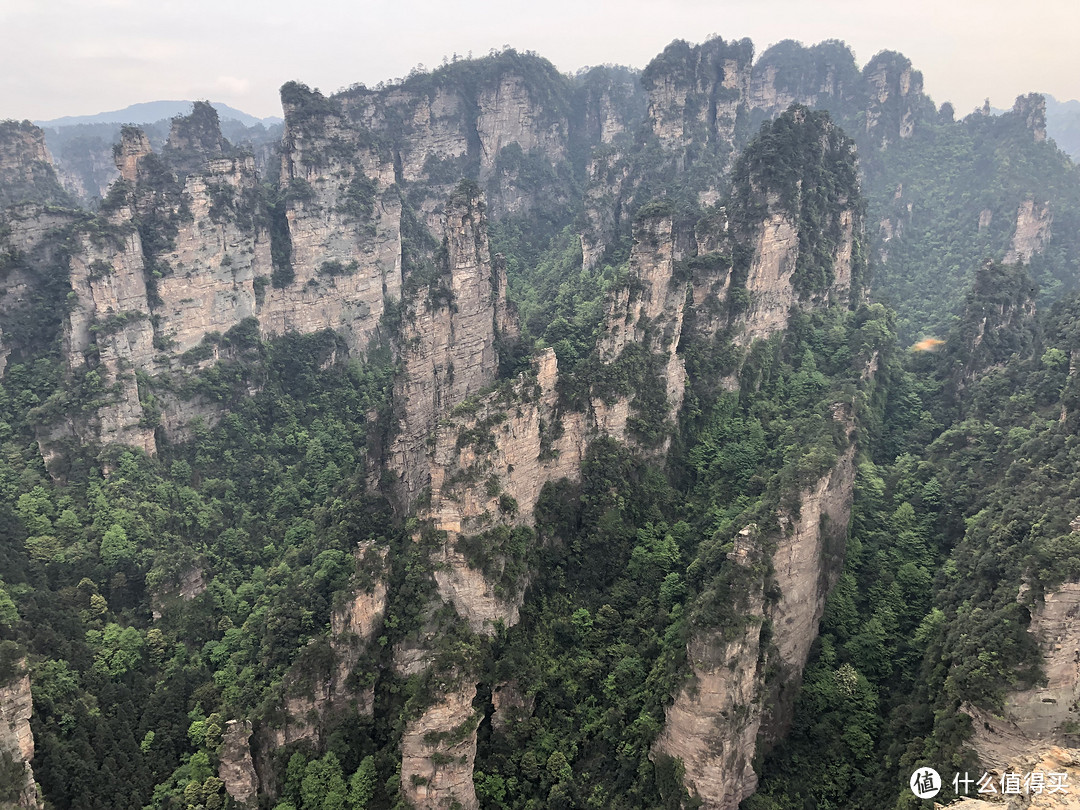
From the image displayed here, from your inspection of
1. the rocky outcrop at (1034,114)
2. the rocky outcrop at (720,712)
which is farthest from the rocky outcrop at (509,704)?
the rocky outcrop at (1034,114)

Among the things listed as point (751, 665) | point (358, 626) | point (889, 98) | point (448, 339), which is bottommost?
point (358, 626)

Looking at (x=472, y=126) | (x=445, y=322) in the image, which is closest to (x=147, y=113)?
(x=472, y=126)

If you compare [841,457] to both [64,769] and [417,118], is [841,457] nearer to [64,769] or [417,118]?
[64,769]

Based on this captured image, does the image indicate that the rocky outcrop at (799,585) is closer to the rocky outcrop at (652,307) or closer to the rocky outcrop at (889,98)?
the rocky outcrop at (652,307)

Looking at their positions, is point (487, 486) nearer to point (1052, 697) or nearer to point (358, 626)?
point (358, 626)

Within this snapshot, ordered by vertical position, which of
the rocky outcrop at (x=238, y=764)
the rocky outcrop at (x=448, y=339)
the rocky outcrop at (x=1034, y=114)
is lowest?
the rocky outcrop at (x=238, y=764)

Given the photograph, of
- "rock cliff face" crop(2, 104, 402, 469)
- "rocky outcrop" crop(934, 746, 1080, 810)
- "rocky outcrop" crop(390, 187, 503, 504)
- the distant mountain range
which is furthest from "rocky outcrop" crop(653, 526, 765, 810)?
the distant mountain range
